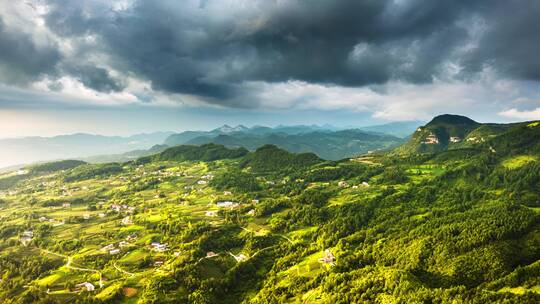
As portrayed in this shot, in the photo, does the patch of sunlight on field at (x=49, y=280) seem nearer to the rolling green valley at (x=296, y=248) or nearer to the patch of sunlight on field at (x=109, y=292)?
the rolling green valley at (x=296, y=248)

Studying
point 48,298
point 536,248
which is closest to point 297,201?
point 536,248

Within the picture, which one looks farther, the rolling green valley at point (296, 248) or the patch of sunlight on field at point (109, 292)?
the rolling green valley at point (296, 248)

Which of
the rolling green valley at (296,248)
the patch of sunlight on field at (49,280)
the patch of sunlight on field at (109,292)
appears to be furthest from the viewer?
the patch of sunlight on field at (49,280)

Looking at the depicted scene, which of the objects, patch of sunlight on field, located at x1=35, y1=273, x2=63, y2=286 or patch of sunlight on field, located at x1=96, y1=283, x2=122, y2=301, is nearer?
patch of sunlight on field, located at x1=96, y1=283, x2=122, y2=301

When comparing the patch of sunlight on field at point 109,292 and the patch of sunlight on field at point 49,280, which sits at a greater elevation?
the patch of sunlight on field at point 109,292

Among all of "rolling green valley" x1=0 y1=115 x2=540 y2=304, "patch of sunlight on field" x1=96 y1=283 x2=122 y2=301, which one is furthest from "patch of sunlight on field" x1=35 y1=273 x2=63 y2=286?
"patch of sunlight on field" x1=96 y1=283 x2=122 y2=301

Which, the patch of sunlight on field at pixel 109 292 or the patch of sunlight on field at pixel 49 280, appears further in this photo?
the patch of sunlight on field at pixel 49 280

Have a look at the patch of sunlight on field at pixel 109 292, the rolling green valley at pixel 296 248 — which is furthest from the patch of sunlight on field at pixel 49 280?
the patch of sunlight on field at pixel 109 292

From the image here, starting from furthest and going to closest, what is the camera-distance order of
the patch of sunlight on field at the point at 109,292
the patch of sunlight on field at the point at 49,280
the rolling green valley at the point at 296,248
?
the patch of sunlight on field at the point at 49,280 < the rolling green valley at the point at 296,248 < the patch of sunlight on field at the point at 109,292

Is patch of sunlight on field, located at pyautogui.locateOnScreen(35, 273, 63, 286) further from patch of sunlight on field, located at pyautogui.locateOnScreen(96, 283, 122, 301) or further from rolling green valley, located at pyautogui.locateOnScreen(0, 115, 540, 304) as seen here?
patch of sunlight on field, located at pyautogui.locateOnScreen(96, 283, 122, 301)

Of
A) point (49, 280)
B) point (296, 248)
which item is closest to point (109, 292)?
point (49, 280)

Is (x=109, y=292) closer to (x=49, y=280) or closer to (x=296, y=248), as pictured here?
(x=49, y=280)
